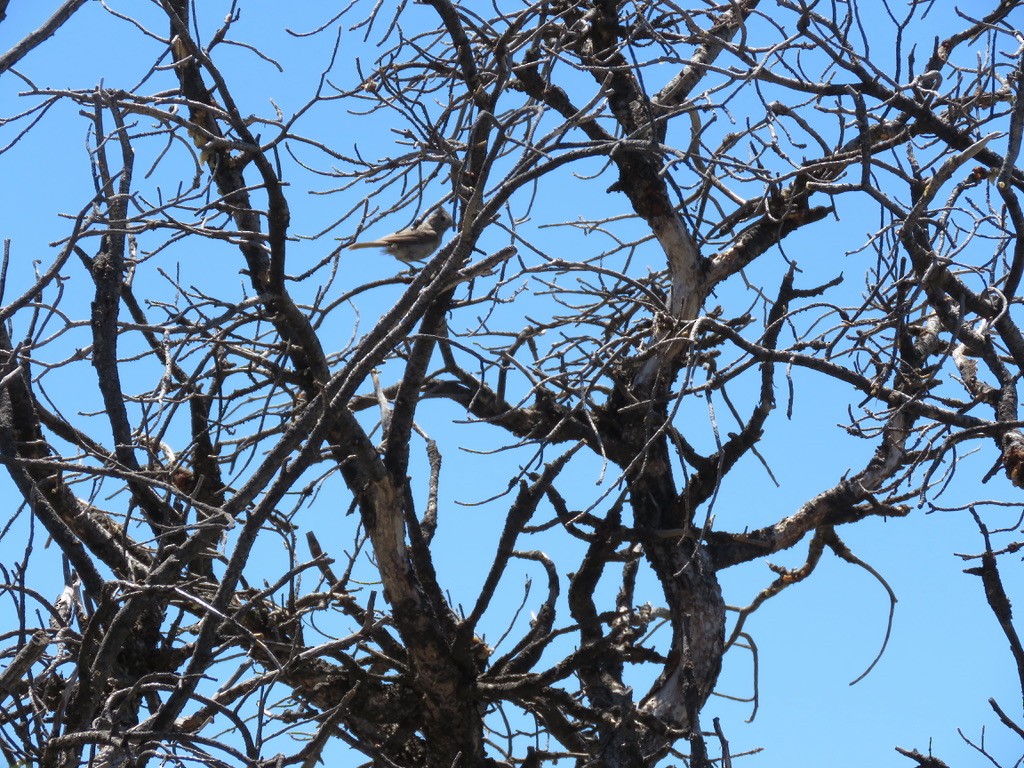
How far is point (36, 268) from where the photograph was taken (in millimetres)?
3799

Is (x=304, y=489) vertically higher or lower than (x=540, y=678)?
higher

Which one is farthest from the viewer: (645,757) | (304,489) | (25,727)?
(645,757)

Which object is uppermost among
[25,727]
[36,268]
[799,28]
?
[799,28]

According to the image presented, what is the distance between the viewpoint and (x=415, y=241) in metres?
6.41

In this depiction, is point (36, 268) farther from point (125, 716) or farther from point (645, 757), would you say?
point (645, 757)

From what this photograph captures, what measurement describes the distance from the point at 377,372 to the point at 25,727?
2.06 m

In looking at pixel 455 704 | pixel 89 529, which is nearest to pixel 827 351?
pixel 455 704

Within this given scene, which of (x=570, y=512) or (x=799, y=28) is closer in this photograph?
(x=799, y=28)

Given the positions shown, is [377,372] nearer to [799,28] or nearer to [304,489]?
[304,489]

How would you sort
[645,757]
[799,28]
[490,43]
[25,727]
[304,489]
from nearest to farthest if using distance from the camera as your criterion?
[25,727], [799,28], [304,489], [645,757], [490,43]

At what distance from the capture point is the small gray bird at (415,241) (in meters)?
6.29

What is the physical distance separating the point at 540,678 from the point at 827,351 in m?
1.65

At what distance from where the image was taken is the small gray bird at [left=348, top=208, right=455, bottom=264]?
6.29 metres

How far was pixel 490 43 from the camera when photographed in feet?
15.4
